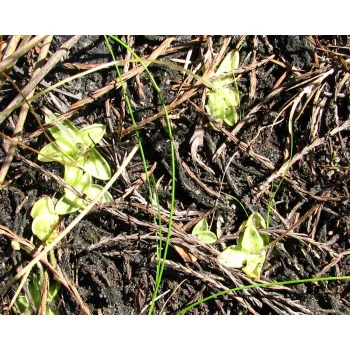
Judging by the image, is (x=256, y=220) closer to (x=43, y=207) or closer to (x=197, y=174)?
(x=197, y=174)

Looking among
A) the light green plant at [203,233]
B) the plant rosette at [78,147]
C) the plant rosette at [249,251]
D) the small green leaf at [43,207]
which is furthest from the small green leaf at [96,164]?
the plant rosette at [249,251]

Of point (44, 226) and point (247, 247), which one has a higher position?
point (44, 226)

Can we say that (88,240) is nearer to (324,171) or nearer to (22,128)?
(22,128)

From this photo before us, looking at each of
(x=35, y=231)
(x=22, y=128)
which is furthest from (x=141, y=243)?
(x=22, y=128)

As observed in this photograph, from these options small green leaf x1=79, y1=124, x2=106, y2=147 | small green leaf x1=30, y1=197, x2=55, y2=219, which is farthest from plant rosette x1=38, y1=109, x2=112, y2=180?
small green leaf x1=30, y1=197, x2=55, y2=219

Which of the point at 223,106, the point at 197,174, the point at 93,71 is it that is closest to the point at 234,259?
the point at 197,174

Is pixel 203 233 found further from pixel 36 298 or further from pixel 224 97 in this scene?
pixel 36 298

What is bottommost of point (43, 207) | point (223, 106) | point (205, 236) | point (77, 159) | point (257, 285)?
point (257, 285)

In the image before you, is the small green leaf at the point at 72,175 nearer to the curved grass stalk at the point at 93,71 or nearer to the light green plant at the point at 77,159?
the light green plant at the point at 77,159
